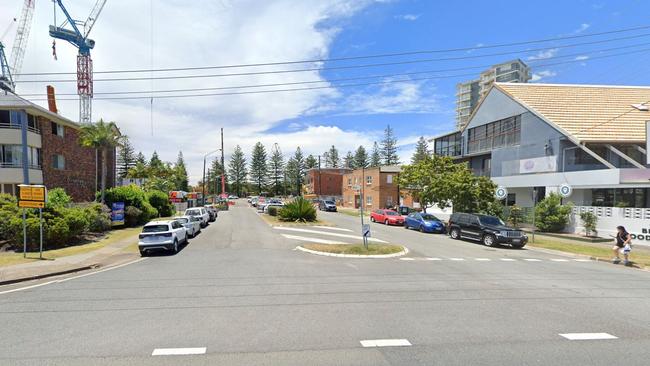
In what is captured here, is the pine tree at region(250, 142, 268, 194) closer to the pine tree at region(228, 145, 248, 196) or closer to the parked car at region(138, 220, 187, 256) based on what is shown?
the pine tree at region(228, 145, 248, 196)

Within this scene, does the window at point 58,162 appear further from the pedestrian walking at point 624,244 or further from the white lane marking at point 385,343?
the pedestrian walking at point 624,244

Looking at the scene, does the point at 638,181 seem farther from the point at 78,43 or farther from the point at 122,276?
the point at 78,43

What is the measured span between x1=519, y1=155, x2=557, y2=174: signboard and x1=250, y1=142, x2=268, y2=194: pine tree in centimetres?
9135

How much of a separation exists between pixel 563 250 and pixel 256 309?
17559mm

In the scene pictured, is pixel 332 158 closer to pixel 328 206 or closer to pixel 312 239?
pixel 328 206

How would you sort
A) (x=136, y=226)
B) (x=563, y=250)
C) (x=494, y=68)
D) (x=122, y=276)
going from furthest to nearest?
(x=494, y=68), (x=136, y=226), (x=563, y=250), (x=122, y=276)

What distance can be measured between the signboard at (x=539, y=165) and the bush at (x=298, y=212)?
18.7 metres

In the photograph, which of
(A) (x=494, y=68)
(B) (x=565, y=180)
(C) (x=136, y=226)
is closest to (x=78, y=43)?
(C) (x=136, y=226)

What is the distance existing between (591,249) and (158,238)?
21528 millimetres

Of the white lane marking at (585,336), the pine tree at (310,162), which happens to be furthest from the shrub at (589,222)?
the pine tree at (310,162)

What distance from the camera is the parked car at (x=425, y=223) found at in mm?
27192

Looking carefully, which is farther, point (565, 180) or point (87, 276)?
point (565, 180)

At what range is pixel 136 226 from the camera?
28.8m

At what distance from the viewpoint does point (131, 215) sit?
2816 centimetres
